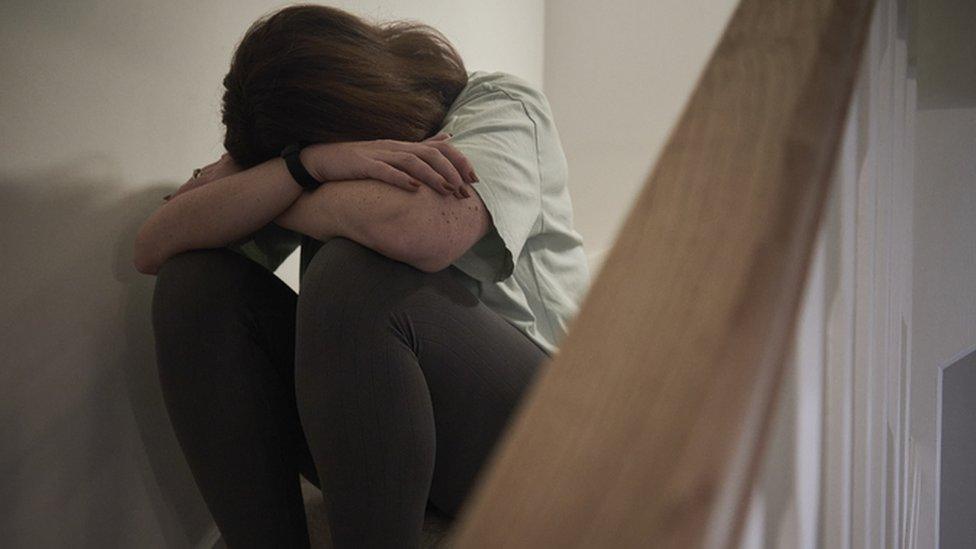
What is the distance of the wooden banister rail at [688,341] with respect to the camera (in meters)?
0.20

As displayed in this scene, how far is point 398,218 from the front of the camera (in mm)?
823

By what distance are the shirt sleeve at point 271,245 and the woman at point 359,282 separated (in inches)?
3.0

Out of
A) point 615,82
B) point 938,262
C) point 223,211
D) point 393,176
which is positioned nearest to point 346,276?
point 393,176

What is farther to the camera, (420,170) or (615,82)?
(615,82)

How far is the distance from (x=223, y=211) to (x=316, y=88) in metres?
0.17

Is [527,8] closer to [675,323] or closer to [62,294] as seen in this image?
[62,294]

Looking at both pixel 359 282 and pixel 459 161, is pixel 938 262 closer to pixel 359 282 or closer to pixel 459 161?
pixel 459 161

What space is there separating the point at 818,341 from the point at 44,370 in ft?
2.84

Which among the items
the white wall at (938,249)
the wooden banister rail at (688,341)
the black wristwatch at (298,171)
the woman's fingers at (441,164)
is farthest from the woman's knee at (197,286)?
the white wall at (938,249)

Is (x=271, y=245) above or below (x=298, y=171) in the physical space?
below

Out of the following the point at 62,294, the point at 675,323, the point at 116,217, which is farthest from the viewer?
the point at 116,217

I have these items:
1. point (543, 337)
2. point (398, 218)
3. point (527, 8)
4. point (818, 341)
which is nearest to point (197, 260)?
point (398, 218)

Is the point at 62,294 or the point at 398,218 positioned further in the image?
the point at 62,294

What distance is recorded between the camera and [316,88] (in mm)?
959
